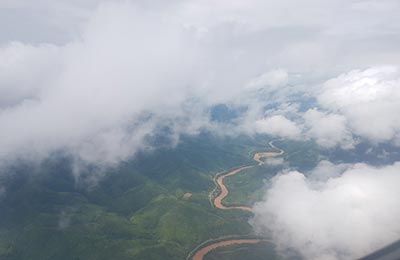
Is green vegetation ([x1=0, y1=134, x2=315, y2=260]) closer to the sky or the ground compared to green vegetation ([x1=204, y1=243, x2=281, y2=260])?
closer to the sky

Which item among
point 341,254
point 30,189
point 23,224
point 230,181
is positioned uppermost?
point 230,181

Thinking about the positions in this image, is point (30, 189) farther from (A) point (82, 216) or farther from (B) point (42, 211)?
(A) point (82, 216)

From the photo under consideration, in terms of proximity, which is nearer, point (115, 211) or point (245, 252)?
point (245, 252)

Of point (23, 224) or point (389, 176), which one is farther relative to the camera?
point (23, 224)

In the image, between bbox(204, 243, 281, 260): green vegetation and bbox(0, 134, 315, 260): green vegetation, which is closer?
bbox(204, 243, 281, 260): green vegetation

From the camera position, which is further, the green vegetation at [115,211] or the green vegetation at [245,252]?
the green vegetation at [115,211]

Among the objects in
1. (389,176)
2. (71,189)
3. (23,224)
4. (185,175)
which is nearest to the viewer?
(389,176)

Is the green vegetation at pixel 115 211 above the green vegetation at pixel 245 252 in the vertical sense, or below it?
above

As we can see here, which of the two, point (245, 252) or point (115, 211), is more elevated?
point (115, 211)

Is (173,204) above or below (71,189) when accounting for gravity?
below

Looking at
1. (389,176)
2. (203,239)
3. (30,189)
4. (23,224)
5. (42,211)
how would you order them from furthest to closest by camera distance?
(30,189)
(42,211)
(23,224)
(203,239)
(389,176)

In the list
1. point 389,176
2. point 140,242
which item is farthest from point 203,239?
point 389,176
